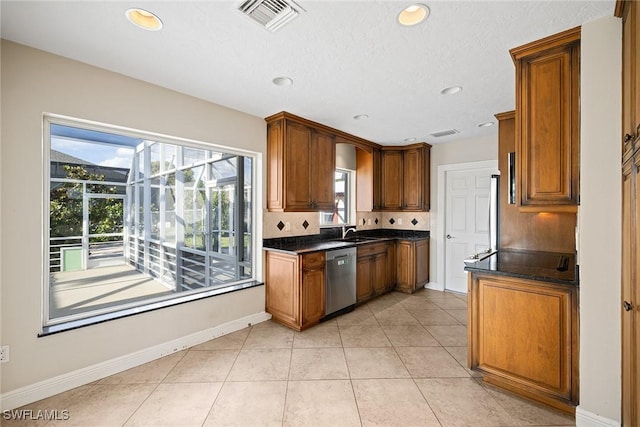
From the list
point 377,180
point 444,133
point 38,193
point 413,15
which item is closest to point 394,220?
point 377,180

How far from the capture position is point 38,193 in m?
2.01

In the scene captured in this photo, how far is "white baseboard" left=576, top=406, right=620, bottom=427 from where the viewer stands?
5.20ft

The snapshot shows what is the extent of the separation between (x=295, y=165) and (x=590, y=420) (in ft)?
10.5

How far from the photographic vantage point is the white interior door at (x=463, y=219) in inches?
172

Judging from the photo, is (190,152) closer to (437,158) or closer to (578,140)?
(578,140)

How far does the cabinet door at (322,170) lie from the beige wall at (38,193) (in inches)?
70.6

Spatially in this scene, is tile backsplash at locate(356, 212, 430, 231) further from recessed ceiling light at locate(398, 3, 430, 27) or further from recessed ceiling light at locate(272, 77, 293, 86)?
recessed ceiling light at locate(398, 3, 430, 27)

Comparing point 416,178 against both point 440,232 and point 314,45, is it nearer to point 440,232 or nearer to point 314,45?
point 440,232

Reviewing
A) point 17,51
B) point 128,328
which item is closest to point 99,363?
point 128,328

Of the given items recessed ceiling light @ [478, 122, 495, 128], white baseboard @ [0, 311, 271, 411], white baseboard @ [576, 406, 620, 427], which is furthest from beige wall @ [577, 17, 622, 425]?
white baseboard @ [0, 311, 271, 411]

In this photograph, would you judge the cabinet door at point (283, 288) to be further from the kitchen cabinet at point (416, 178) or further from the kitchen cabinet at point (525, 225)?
the kitchen cabinet at point (416, 178)

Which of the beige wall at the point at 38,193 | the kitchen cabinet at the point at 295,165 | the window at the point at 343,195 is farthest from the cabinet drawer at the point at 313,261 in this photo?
the window at the point at 343,195

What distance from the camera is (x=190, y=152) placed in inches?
126

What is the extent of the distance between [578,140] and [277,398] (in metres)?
2.73
